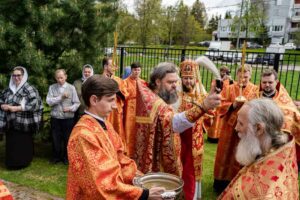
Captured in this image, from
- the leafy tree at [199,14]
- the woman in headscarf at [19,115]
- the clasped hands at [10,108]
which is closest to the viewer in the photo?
the clasped hands at [10,108]

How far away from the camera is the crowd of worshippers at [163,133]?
7.11 feet

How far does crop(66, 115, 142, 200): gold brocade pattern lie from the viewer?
2.12m

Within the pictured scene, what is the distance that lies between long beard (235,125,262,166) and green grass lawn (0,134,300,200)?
2.86 m

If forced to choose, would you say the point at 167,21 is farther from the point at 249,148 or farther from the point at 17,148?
the point at 249,148

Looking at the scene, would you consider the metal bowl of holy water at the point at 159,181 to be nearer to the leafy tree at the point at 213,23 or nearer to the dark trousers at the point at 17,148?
the dark trousers at the point at 17,148

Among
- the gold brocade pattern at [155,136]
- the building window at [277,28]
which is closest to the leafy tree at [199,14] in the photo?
the building window at [277,28]

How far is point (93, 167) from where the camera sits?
211 centimetres

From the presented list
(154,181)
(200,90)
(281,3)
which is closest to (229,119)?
(200,90)

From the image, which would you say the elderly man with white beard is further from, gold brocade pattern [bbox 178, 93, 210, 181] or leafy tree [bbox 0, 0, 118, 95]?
leafy tree [bbox 0, 0, 118, 95]

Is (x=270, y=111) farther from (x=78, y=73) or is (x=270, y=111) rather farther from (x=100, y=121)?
(x=78, y=73)

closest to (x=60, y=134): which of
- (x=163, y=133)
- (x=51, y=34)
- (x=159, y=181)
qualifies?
(x=51, y=34)

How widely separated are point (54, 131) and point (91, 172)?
4257 mm

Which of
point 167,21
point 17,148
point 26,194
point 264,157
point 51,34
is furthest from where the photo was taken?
point 167,21

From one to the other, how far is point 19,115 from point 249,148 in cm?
451
